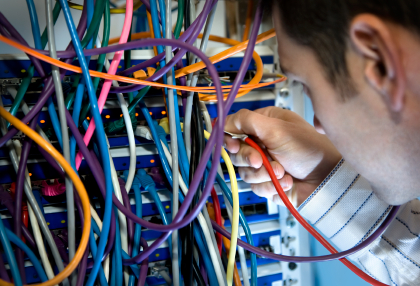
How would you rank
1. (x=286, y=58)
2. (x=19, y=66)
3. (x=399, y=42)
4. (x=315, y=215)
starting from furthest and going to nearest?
(x=315, y=215), (x=19, y=66), (x=286, y=58), (x=399, y=42)

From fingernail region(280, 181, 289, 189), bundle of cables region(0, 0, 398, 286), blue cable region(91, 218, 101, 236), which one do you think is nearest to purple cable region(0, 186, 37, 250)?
bundle of cables region(0, 0, 398, 286)

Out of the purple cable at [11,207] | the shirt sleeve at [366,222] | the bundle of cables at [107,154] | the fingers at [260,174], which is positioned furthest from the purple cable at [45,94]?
the shirt sleeve at [366,222]

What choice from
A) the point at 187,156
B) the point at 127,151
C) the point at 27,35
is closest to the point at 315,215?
the point at 187,156

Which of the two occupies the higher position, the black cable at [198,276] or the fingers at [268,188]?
the fingers at [268,188]

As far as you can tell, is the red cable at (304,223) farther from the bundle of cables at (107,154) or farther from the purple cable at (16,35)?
the purple cable at (16,35)

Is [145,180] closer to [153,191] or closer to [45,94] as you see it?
[153,191]

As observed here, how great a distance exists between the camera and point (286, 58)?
47cm

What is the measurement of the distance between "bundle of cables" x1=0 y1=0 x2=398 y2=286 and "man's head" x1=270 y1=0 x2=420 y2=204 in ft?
0.26

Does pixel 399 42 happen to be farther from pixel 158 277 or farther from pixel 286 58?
pixel 158 277

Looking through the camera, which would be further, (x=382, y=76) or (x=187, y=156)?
(x=187, y=156)

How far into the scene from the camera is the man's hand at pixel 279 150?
67cm

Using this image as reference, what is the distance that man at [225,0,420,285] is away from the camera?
355 mm

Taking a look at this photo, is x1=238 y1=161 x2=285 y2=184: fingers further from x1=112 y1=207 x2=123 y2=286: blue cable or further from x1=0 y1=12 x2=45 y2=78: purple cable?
x1=0 y1=12 x2=45 y2=78: purple cable

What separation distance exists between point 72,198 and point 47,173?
0.15 metres
